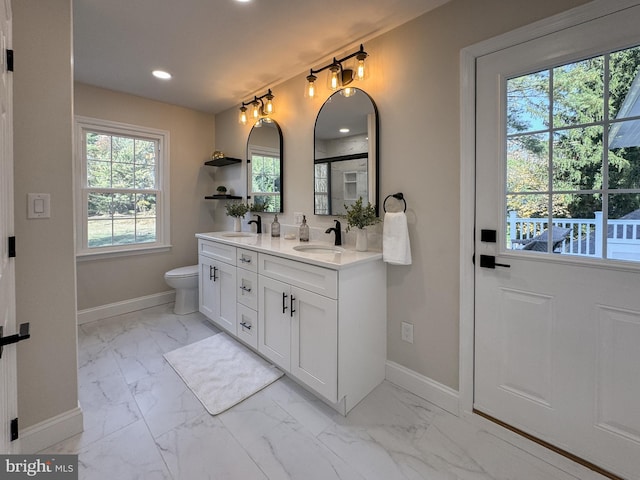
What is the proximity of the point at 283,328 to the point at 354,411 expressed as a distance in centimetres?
67

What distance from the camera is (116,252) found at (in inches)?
128

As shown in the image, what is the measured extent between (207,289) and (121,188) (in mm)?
1576

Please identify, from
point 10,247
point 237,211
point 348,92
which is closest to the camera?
point 10,247

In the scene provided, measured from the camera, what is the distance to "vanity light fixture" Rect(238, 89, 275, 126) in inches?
112

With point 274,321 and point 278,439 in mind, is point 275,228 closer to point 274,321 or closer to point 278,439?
point 274,321

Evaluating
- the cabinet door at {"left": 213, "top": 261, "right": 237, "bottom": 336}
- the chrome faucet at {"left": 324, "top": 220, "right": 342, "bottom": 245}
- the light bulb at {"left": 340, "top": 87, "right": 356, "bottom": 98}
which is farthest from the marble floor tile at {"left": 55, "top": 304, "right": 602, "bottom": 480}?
the light bulb at {"left": 340, "top": 87, "right": 356, "bottom": 98}

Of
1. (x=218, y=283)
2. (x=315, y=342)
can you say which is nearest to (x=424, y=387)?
(x=315, y=342)

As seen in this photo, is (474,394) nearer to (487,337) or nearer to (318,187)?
(487,337)

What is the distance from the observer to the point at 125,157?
10.8 ft

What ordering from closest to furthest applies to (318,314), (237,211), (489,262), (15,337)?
1. (15,337)
2. (489,262)
3. (318,314)
4. (237,211)

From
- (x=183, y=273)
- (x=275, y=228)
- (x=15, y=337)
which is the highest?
(x=275, y=228)

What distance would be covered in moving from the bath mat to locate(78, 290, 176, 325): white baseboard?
4.25 ft

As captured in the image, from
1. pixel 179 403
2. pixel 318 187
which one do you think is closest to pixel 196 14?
pixel 318 187

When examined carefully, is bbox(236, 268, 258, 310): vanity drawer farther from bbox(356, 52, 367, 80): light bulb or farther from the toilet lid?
bbox(356, 52, 367, 80): light bulb
